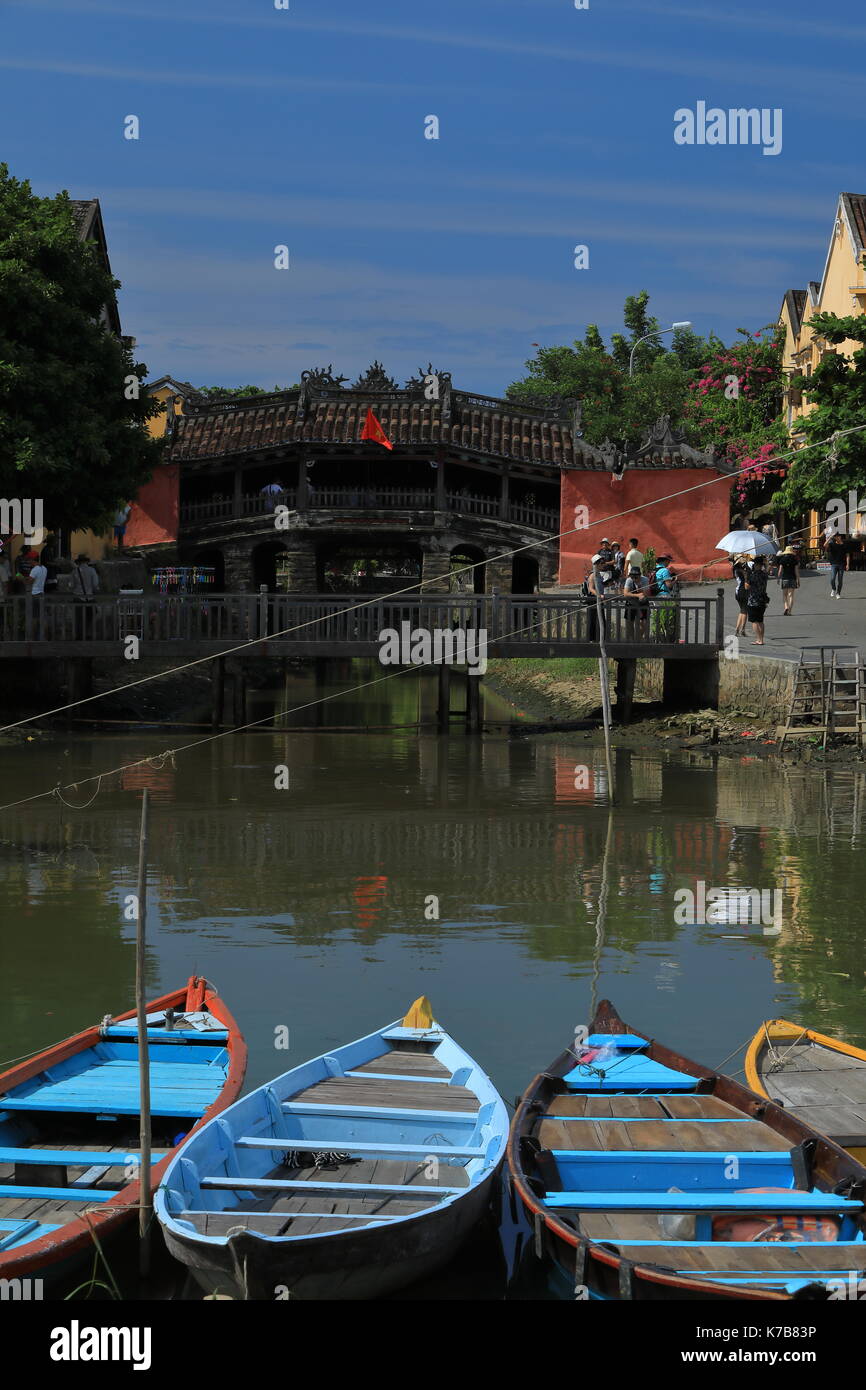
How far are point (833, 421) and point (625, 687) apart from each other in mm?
8994

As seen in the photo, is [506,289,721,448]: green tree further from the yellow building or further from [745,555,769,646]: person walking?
[745,555,769,646]: person walking

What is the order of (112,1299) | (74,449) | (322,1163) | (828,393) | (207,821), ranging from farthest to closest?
(828,393)
(74,449)
(207,821)
(322,1163)
(112,1299)

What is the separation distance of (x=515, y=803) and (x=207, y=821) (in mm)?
4608

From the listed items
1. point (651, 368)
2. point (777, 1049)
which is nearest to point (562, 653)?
point (777, 1049)

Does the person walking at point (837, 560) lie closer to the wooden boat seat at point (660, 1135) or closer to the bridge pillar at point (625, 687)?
the bridge pillar at point (625, 687)

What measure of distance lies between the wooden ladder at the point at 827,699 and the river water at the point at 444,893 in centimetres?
107

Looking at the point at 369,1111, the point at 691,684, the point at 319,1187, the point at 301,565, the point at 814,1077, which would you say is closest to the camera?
the point at 319,1187

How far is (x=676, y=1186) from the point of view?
7520mm

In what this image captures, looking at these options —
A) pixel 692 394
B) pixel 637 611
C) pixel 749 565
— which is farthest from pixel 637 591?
pixel 692 394

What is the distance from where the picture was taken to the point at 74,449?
84.5ft

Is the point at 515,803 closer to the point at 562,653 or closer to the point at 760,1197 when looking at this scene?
the point at 562,653

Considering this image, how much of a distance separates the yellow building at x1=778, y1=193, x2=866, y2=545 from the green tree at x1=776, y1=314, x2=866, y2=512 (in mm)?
5767

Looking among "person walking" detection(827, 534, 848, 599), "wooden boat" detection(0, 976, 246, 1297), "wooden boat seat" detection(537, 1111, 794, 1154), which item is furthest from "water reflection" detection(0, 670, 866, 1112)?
"person walking" detection(827, 534, 848, 599)

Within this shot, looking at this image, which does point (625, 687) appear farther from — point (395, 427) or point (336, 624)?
point (395, 427)
